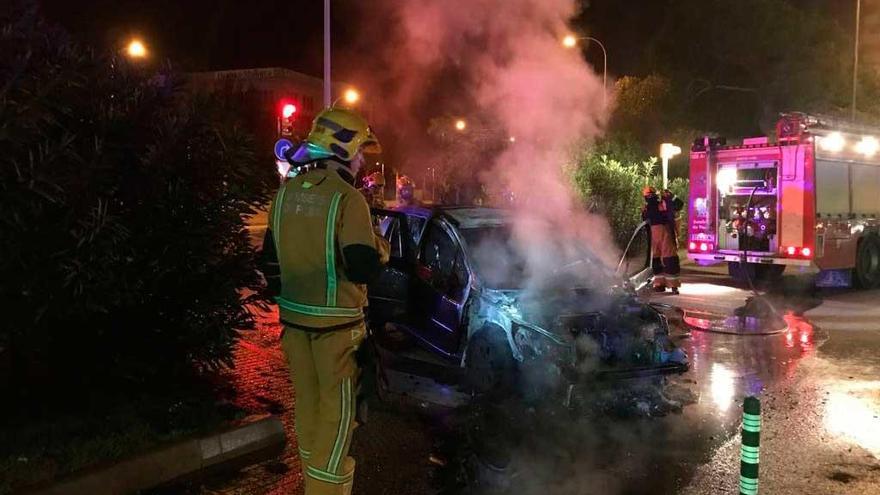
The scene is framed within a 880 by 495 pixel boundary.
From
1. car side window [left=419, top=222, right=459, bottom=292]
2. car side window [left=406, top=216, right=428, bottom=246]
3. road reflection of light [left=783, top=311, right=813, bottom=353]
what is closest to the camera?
car side window [left=419, top=222, right=459, bottom=292]

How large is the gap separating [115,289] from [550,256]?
3.65 meters

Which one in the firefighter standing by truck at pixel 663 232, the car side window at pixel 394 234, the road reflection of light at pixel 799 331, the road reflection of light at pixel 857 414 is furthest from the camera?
the firefighter standing by truck at pixel 663 232

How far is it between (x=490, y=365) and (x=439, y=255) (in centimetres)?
118

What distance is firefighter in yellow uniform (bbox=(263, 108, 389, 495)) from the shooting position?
3326 mm

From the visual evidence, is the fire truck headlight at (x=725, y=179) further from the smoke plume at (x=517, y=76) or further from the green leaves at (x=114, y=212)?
the green leaves at (x=114, y=212)

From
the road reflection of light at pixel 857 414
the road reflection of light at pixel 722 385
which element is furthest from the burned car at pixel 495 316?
the road reflection of light at pixel 857 414

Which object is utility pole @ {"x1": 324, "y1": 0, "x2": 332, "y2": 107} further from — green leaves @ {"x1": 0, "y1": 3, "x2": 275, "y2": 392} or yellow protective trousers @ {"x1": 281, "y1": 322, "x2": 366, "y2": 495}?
yellow protective trousers @ {"x1": 281, "y1": 322, "x2": 366, "y2": 495}

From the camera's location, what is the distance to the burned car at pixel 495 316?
565 centimetres

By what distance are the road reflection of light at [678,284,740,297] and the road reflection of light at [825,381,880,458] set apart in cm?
568

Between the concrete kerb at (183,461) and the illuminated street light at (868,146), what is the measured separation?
12.3m

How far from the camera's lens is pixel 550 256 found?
263 inches

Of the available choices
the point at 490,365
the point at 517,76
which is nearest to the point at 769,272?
the point at 517,76

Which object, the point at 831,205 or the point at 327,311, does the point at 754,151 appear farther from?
the point at 327,311

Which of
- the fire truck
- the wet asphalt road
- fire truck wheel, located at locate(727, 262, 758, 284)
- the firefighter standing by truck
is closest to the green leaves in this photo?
the wet asphalt road
